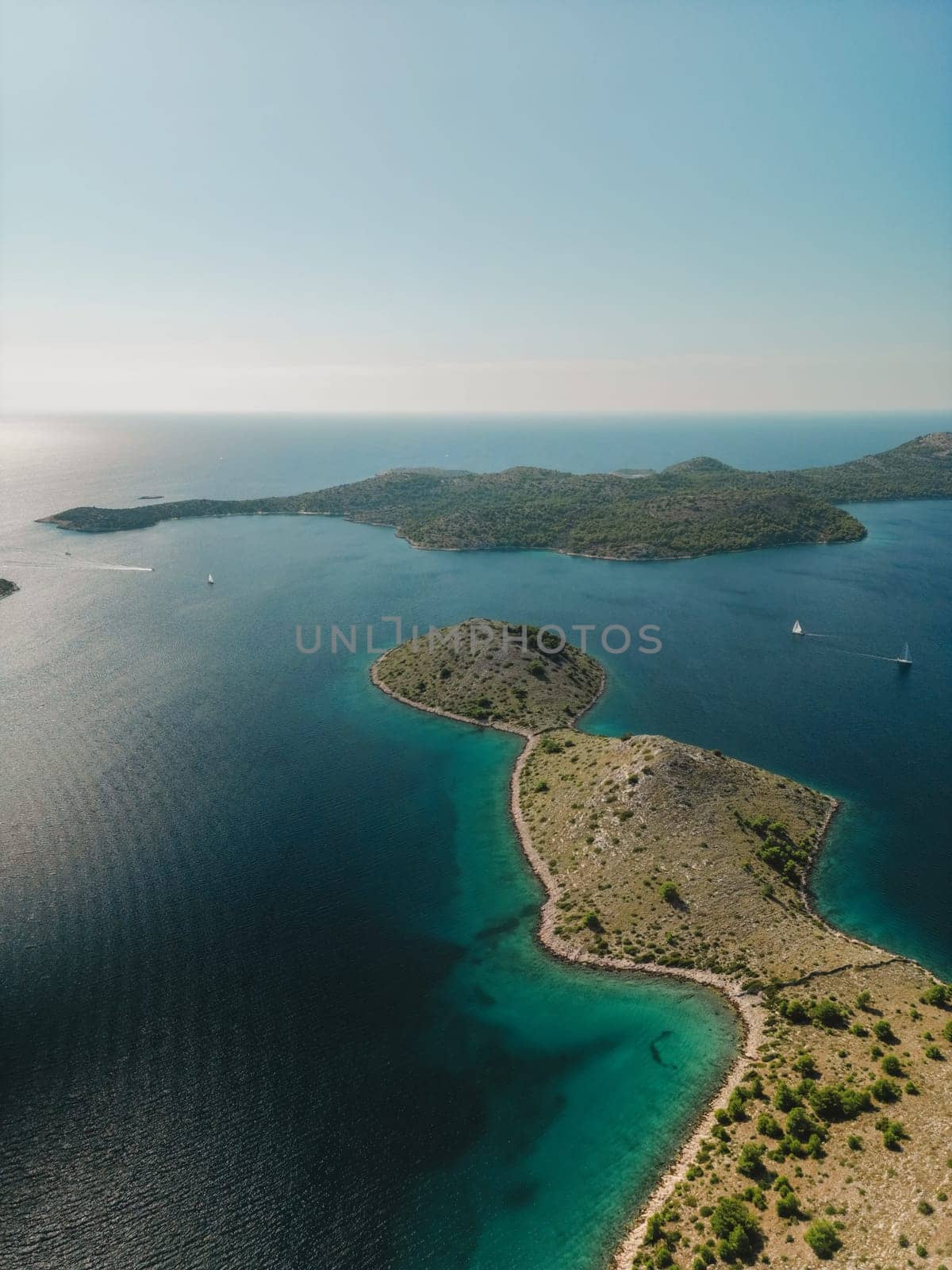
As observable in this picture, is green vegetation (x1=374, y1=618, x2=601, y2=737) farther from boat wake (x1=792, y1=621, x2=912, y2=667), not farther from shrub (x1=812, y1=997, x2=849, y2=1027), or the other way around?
boat wake (x1=792, y1=621, x2=912, y2=667)

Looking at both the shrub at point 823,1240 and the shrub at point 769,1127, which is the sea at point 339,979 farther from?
the shrub at point 823,1240

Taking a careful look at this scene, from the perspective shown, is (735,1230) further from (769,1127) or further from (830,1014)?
(830,1014)

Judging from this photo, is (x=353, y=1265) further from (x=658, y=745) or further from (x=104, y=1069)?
(x=658, y=745)

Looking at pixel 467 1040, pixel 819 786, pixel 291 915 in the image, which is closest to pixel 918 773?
pixel 819 786

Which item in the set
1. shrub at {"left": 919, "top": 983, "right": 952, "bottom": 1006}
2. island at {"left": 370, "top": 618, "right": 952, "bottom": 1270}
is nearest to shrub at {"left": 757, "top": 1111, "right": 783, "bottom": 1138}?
island at {"left": 370, "top": 618, "right": 952, "bottom": 1270}

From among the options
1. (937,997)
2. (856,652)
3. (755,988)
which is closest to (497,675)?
(755,988)

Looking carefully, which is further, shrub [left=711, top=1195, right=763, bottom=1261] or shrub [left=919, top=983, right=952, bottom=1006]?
shrub [left=919, top=983, right=952, bottom=1006]
